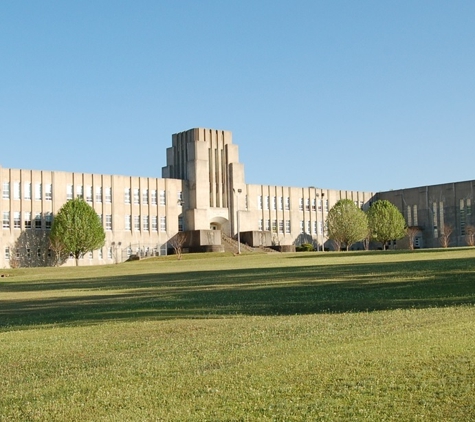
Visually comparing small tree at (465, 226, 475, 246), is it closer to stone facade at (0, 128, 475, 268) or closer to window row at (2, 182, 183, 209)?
stone facade at (0, 128, 475, 268)

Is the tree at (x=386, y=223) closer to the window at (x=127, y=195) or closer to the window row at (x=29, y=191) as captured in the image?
the window at (x=127, y=195)

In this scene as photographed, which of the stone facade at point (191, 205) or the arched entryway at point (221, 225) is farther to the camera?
the arched entryway at point (221, 225)

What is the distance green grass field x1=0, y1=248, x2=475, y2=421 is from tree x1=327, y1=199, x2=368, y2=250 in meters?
81.3

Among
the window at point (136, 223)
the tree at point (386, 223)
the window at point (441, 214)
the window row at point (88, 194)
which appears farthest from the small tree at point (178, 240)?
the window at point (441, 214)

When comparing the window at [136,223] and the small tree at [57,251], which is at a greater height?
the window at [136,223]

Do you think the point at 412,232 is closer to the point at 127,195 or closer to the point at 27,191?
the point at 127,195

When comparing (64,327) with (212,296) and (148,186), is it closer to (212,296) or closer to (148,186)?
(212,296)

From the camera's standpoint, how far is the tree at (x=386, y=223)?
109688 mm

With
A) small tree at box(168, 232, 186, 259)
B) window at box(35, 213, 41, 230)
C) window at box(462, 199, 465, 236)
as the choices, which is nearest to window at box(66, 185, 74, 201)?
window at box(35, 213, 41, 230)

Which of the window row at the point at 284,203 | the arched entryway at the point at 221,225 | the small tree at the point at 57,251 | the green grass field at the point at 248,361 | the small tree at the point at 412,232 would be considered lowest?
the green grass field at the point at 248,361

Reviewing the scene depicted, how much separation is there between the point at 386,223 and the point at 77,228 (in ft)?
156

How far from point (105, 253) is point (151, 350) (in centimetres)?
8177

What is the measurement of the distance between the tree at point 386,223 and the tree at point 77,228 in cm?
4358

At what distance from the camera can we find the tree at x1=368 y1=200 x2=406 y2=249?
360 ft
